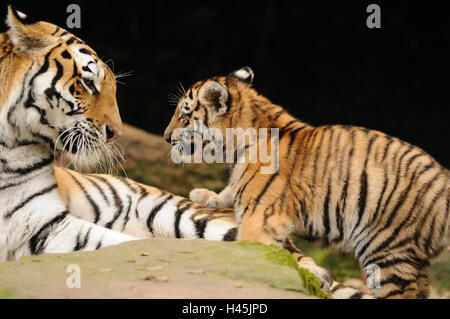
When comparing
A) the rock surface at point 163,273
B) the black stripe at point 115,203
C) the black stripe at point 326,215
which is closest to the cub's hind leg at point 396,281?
the black stripe at point 326,215

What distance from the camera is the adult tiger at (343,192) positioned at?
3645mm

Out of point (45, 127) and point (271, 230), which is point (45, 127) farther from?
point (271, 230)

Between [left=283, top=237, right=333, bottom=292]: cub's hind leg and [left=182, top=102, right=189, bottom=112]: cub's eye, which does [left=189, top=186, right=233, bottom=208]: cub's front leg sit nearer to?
[left=182, top=102, right=189, bottom=112]: cub's eye

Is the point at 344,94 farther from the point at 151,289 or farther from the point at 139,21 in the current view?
the point at 151,289

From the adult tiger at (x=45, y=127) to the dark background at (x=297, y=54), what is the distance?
485cm

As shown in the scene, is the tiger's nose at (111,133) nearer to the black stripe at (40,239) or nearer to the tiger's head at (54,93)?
the tiger's head at (54,93)

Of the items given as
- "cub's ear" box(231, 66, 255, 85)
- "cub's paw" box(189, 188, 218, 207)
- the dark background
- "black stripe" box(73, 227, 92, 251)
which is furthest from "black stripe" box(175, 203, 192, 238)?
the dark background

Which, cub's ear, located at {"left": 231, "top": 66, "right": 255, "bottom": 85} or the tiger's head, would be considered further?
cub's ear, located at {"left": 231, "top": 66, "right": 255, "bottom": 85}

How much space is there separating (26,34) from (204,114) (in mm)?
1268

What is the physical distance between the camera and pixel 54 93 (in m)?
3.65

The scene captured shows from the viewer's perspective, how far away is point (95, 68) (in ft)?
12.4

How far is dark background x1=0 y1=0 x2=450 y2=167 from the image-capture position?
8750 mm

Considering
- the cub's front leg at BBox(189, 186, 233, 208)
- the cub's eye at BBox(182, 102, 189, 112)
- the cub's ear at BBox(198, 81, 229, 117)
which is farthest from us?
the cub's front leg at BBox(189, 186, 233, 208)

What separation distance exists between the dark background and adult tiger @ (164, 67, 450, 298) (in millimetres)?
4647
